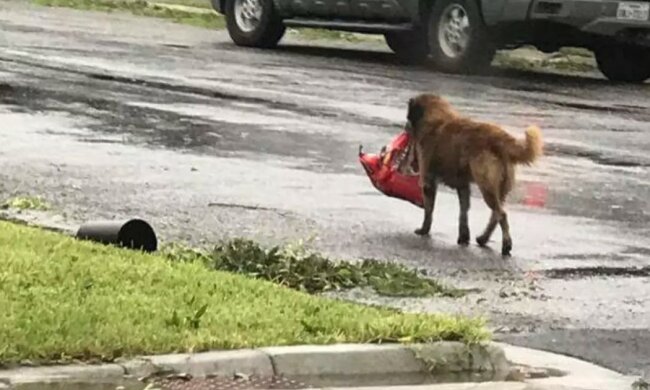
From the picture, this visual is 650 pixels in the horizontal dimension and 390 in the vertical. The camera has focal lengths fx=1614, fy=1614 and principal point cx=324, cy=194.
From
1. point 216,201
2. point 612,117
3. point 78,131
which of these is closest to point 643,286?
point 216,201

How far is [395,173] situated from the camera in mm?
9195

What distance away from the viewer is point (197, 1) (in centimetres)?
3134

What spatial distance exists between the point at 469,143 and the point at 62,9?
21.4 m

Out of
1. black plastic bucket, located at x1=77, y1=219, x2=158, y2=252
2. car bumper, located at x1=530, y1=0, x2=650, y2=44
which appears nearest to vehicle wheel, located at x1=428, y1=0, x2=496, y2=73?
car bumper, located at x1=530, y1=0, x2=650, y2=44

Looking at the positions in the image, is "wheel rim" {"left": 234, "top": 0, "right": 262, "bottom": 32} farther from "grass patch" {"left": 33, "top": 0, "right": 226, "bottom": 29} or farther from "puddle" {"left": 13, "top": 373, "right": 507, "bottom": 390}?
"puddle" {"left": 13, "top": 373, "right": 507, "bottom": 390}

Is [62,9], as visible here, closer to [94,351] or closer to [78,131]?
[78,131]

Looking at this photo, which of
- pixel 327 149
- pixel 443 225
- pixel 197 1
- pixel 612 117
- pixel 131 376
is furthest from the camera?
pixel 197 1

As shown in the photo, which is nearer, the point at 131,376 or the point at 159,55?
the point at 131,376

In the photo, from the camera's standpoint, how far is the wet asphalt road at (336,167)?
7.64m

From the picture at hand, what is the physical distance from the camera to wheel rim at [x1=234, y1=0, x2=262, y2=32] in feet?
70.2

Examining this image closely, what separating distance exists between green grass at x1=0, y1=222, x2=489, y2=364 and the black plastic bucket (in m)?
0.37

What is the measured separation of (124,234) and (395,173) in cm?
208

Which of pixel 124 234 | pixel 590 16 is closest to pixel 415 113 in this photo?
pixel 124 234

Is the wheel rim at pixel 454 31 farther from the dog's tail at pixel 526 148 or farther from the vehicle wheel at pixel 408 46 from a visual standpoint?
the dog's tail at pixel 526 148
